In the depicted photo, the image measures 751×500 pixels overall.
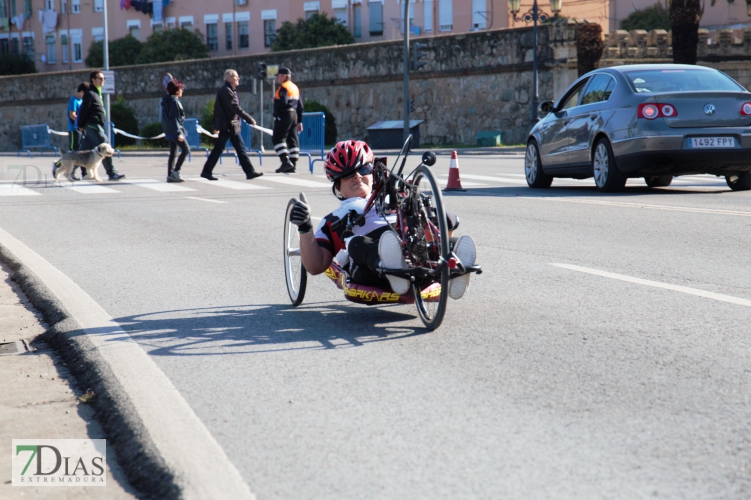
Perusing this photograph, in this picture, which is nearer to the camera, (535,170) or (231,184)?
(535,170)

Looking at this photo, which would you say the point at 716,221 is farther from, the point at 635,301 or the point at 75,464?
the point at 75,464

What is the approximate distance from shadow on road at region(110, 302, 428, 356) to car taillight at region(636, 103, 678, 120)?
744cm

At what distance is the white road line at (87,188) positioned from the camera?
17.4 metres

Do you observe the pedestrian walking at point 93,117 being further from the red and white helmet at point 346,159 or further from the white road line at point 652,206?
the red and white helmet at point 346,159

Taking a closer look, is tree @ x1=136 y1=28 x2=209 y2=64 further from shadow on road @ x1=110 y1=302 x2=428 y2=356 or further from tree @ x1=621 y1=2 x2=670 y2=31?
shadow on road @ x1=110 y1=302 x2=428 y2=356

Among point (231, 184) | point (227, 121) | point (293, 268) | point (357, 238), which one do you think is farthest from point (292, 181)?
point (357, 238)

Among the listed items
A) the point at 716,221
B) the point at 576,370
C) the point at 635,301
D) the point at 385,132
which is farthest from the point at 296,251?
the point at 385,132

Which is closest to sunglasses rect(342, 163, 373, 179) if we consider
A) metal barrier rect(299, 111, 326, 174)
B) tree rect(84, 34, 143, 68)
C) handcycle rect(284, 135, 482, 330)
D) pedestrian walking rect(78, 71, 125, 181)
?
handcycle rect(284, 135, 482, 330)

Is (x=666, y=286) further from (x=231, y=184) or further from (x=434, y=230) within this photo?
(x=231, y=184)

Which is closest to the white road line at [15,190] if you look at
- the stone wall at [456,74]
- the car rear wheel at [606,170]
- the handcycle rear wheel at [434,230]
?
the car rear wheel at [606,170]

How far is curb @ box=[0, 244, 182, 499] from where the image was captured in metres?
3.20

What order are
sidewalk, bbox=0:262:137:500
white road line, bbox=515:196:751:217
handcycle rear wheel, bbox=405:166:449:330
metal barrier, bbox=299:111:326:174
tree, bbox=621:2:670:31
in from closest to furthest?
sidewalk, bbox=0:262:137:500
handcycle rear wheel, bbox=405:166:449:330
white road line, bbox=515:196:751:217
metal barrier, bbox=299:111:326:174
tree, bbox=621:2:670:31

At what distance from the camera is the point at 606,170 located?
43.4ft

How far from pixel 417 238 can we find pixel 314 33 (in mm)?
54674
